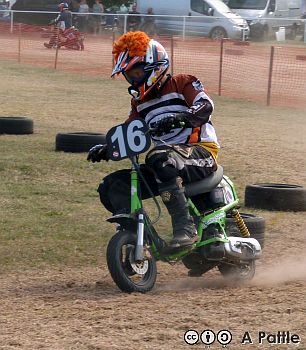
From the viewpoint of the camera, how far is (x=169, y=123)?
6516mm

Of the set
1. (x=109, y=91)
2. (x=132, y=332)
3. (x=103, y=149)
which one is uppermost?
(x=103, y=149)

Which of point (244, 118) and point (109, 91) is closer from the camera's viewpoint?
point (244, 118)

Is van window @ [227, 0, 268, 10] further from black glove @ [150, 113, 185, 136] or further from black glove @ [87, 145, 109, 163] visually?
black glove @ [150, 113, 185, 136]

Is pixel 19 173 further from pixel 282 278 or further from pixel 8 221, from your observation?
pixel 282 278

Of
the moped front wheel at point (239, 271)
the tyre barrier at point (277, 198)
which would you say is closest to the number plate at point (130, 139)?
the moped front wheel at point (239, 271)

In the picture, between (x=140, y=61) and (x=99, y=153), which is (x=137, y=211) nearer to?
(x=99, y=153)

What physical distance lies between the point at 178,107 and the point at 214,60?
858 inches

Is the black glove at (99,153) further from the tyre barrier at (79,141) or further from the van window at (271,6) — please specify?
the van window at (271,6)

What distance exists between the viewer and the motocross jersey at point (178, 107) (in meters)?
6.83

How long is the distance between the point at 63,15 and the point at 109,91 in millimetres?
11571

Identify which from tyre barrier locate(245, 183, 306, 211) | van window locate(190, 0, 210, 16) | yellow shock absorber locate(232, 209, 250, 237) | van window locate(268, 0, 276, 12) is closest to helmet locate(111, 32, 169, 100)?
yellow shock absorber locate(232, 209, 250, 237)

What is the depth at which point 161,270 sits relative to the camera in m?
7.71

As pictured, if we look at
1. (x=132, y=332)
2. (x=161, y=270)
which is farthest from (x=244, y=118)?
(x=132, y=332)

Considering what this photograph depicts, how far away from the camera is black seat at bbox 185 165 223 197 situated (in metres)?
6.88
